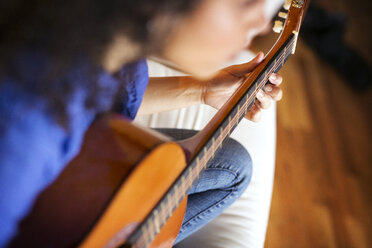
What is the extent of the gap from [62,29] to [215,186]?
430 millimetres

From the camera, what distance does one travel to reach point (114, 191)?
1.12 ft

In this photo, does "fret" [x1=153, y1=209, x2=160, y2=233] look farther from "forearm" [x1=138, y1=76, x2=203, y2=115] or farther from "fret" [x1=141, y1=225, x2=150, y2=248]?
"forearm" [x1=138, y1=76, x2=203, y2=115]

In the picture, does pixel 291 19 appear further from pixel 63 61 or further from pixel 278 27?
pixel 63 61

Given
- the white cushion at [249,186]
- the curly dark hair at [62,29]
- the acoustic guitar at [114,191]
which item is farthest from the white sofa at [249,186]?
the curly dark hair at [62,29]

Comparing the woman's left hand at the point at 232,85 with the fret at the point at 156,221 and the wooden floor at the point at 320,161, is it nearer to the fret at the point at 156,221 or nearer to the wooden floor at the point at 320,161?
the fret at the point at 156,221

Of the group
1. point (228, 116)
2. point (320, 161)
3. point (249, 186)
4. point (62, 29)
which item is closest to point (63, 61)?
point (62, 29)

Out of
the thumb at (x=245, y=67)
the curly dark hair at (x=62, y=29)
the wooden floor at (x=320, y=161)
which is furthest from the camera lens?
the wooden floor at (x=320, y=161)

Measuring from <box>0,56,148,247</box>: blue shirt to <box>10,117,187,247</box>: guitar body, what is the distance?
0.04ft

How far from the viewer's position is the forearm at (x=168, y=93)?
0.62 metres

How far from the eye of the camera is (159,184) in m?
0.39

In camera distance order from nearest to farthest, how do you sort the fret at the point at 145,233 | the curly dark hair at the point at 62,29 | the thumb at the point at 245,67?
the curly dark hair at the point at 62,29
the fret at the point at 145,233
the thumb at the point at 245,67

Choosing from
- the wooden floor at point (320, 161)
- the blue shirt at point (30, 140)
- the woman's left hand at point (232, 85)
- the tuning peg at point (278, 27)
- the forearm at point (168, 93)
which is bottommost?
the blue shirt at point (30, 140)

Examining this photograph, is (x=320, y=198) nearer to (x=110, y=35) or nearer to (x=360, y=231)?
(x=360, y=231)

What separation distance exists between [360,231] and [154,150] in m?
1.03
